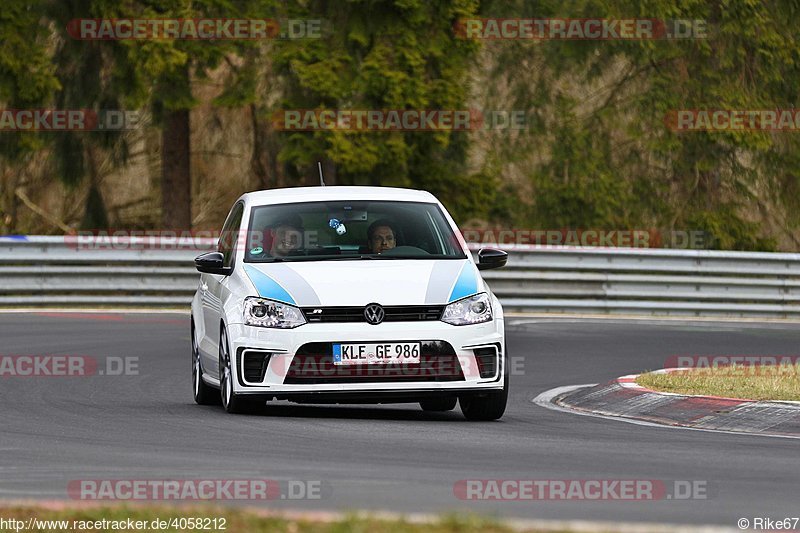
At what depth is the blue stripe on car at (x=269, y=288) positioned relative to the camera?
37.7 feet

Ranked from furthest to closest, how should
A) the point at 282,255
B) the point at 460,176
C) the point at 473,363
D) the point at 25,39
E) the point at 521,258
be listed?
the point at 460,176
the point at 25,39
the point at 521,258
the point at 282,255
the point at 473,363

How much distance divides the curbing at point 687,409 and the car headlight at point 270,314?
9.26 feet

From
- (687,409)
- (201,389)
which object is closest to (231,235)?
(201,389)

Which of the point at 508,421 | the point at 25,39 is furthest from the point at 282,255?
the point at 25,39

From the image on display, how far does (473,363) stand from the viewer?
11.5m

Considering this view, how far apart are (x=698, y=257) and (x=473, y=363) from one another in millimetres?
14472

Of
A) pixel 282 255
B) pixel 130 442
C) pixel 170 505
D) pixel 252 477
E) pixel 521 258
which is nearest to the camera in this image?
pixel 170 505

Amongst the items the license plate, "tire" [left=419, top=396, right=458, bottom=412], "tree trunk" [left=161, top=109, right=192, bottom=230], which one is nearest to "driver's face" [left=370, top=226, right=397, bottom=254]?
the license plate

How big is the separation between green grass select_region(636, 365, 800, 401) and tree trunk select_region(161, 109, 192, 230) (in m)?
19.5

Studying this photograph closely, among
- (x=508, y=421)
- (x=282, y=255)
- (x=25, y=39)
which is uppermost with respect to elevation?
(x=25, y=39)

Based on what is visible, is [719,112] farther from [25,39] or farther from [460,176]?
[25,39]

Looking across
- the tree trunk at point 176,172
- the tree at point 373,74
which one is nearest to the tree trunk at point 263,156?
the tree trunk at point 176,172

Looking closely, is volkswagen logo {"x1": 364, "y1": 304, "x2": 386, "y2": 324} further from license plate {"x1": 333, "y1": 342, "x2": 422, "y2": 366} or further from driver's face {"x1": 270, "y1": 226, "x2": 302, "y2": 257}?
driver's face {"x1": 270, "y1": 226, "x2": 302, "y2": 257}

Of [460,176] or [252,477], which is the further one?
[460,176]
